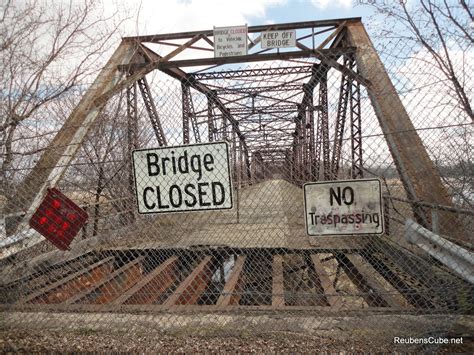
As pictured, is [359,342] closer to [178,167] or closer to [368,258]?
[178,167]

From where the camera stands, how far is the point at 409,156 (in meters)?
4.90

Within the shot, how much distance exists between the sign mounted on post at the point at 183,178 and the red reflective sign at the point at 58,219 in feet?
3.41

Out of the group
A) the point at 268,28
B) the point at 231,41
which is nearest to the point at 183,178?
the point at 231,41

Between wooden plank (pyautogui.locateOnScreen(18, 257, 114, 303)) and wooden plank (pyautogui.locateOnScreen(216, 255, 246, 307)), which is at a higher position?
wooden plank (pyautogui.locateOnScreen(18, 257, 114, 303))

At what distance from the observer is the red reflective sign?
3.80 metres

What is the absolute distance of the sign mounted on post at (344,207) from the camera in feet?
10.1

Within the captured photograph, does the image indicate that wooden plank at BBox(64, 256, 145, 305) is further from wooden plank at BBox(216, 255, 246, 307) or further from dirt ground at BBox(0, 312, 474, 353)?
wooden plank at BBox(216, 255, 246, 307)

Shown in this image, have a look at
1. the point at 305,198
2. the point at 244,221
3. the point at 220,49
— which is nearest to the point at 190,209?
the point at 305,198

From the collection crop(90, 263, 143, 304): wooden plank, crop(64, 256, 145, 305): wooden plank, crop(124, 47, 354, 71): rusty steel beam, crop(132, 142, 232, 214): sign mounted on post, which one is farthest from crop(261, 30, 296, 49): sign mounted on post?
crop(90, 263, 143, 304): wooden plank

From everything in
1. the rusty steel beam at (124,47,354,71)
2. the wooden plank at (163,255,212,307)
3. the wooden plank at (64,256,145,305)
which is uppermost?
the rusty steel beam at (124,47,354,71)

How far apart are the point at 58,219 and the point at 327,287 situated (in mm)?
3614

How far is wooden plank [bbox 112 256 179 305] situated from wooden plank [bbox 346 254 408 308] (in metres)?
3.26

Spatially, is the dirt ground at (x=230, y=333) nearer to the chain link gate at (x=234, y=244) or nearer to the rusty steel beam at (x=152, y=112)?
the chain link gate at (x=234, y=244)

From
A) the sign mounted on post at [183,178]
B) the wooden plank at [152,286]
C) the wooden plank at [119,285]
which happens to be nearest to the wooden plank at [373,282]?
the sign mounted on post at [183,178]
